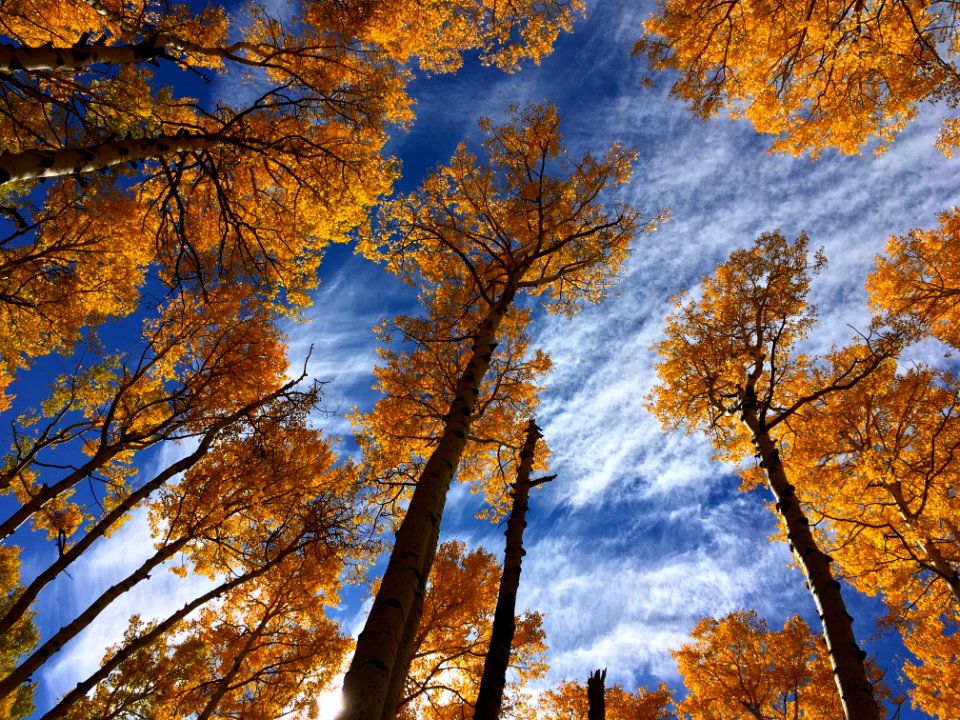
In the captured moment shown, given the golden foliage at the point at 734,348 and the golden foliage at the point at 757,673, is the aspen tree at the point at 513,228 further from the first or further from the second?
the golden foliage at the point at 757,673

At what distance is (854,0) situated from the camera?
17.4 feet

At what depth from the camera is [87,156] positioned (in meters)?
3.53

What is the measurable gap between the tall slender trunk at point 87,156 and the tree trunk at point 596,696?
6.84 m

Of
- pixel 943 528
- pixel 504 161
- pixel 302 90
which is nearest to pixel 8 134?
pixel 302 90

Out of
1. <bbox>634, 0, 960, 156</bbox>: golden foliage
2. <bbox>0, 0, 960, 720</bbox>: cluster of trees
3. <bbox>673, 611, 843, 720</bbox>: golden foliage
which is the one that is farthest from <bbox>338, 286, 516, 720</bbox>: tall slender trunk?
<bbox>673, 611, 843, 720</bbox>: golden foliage

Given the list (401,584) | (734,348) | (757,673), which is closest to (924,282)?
(734,348)

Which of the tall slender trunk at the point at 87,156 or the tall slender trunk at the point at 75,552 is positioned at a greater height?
the tall slender trunk at the point at 87,156

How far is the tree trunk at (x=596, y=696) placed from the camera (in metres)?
4.86

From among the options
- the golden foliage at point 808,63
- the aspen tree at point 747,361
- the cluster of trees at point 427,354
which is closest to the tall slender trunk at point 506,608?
the cluster of trees at point 427,354

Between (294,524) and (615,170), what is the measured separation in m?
8.75

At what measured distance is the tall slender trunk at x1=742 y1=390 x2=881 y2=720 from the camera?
14.3 ft

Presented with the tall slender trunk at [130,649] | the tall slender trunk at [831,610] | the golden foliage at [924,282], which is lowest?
the tall slender trunk at [130,649]

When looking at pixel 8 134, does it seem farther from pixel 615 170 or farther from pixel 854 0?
pixel 854 0

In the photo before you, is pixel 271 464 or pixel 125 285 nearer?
pixel 271 464
